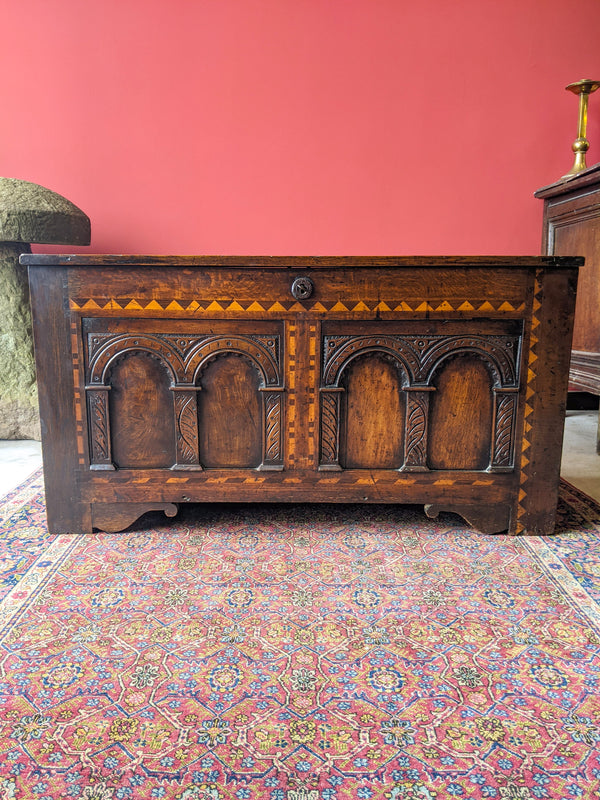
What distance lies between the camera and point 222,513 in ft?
7.82

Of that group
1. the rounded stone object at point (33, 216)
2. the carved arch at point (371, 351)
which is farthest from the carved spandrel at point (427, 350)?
the rounded stone object at point (33, 216)

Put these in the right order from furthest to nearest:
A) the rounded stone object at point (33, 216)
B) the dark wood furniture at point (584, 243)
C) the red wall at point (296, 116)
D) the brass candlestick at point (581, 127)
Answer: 1. the red wall at point (296, 116)
2. the brass candlestick at point (581, 127)
3. the dark wood furniture at point (584, 243)
4. the rounded stone object at point (33, 216)

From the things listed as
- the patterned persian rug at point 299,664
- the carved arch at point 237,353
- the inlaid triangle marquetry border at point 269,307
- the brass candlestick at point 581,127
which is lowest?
the patterned persian rug at point 299,664

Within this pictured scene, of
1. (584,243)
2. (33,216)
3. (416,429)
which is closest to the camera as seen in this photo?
(416,429)

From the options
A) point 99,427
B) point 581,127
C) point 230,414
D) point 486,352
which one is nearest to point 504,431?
point 486,352

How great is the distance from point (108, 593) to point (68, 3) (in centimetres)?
384

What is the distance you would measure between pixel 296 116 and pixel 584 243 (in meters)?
2.00

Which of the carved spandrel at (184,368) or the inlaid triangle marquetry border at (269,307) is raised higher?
the inlaid triangle marquetry border at (269,307)

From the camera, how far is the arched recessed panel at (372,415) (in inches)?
81.4

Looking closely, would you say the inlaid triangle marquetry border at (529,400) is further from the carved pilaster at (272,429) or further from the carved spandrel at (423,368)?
the carved pilaster at (272,429)

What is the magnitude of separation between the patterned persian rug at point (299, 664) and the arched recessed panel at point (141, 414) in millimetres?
310

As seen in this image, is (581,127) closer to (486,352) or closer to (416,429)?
(486,352)

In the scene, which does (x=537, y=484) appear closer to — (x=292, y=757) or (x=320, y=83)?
(x=292, y=757)

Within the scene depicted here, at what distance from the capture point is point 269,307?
2008mm
